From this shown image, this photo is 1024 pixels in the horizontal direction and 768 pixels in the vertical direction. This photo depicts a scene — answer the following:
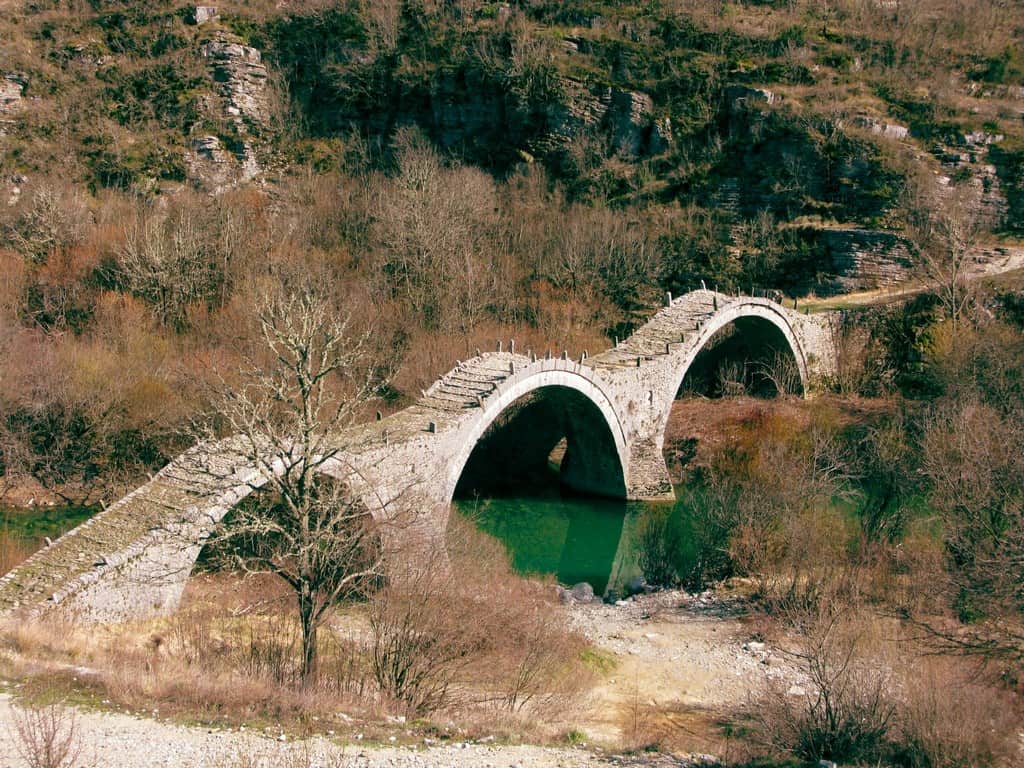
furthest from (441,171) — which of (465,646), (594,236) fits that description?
(465,646)

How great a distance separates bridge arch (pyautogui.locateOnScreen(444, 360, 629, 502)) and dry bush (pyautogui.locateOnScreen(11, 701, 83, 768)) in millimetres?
9407

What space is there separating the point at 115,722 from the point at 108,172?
3431cm

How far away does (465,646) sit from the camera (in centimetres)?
1126

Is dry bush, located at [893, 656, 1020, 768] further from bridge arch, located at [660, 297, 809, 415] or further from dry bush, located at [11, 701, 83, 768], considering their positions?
bridge arch, located at [660, 297, 809, 415]

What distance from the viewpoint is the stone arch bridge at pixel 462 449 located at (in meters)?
12.1

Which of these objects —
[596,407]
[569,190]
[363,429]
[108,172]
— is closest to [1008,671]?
[363,429]

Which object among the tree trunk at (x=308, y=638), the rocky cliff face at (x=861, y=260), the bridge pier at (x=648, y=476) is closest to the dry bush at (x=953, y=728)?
the tree trunk at (x=308, y=638)

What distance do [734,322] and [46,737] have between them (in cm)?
2698

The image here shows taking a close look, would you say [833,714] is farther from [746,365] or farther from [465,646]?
[746,365]

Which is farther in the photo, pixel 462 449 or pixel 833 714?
pixel 462 449

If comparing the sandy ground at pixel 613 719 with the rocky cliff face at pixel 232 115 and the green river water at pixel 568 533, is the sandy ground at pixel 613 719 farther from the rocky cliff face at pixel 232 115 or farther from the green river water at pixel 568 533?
the rocky cliff face at pixel 232 115

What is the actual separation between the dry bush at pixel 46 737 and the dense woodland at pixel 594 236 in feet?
7.33

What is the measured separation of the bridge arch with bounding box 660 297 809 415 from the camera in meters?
25.8

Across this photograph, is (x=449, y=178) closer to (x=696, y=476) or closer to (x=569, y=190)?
(x=569, y=190)
